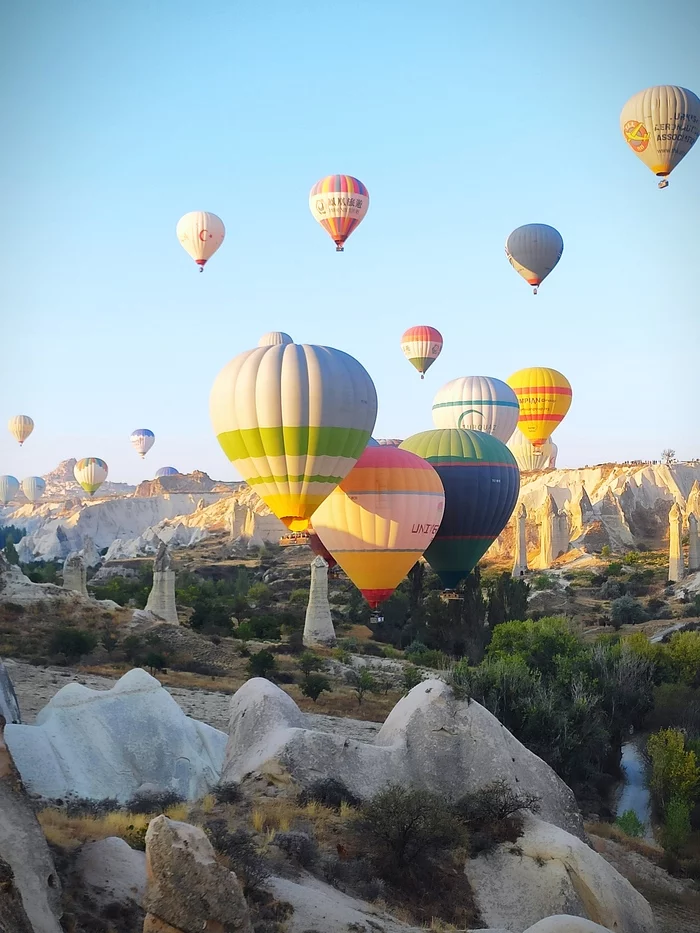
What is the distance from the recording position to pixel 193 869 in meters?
7.94

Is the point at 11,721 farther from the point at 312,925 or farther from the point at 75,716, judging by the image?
the point at 312,925

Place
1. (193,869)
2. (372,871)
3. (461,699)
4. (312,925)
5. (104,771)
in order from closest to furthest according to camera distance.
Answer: (193,869), (312,925), (372,871), (104,771), (461,699)

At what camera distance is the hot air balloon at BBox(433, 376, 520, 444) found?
54.2 m

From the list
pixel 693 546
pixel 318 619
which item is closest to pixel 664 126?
pixel 318 619

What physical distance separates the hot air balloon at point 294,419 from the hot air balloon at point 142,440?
98.4 m

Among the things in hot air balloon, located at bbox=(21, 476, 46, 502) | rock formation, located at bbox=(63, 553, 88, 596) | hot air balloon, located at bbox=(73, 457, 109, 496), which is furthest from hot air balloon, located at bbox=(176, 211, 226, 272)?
hot air balloon, located at bbox=(21, 476, 46, 502)

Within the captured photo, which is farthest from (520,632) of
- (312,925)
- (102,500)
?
(102,500)

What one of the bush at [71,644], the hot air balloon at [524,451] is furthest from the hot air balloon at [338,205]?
the hot air balloon at [524,451]

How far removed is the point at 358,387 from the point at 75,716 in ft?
43.5

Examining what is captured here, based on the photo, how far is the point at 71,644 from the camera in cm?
2562

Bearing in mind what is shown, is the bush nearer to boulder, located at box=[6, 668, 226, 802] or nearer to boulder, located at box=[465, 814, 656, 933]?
boulder, located at box=[6, 668, 226, 802]

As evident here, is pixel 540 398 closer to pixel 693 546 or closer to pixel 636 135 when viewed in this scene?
pixel 693 546

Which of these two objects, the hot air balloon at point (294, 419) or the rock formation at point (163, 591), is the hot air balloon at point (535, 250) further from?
the hot air balloon at point (294, 419)

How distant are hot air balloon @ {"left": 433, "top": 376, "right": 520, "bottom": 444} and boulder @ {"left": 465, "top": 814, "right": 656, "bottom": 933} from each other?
42.4m
